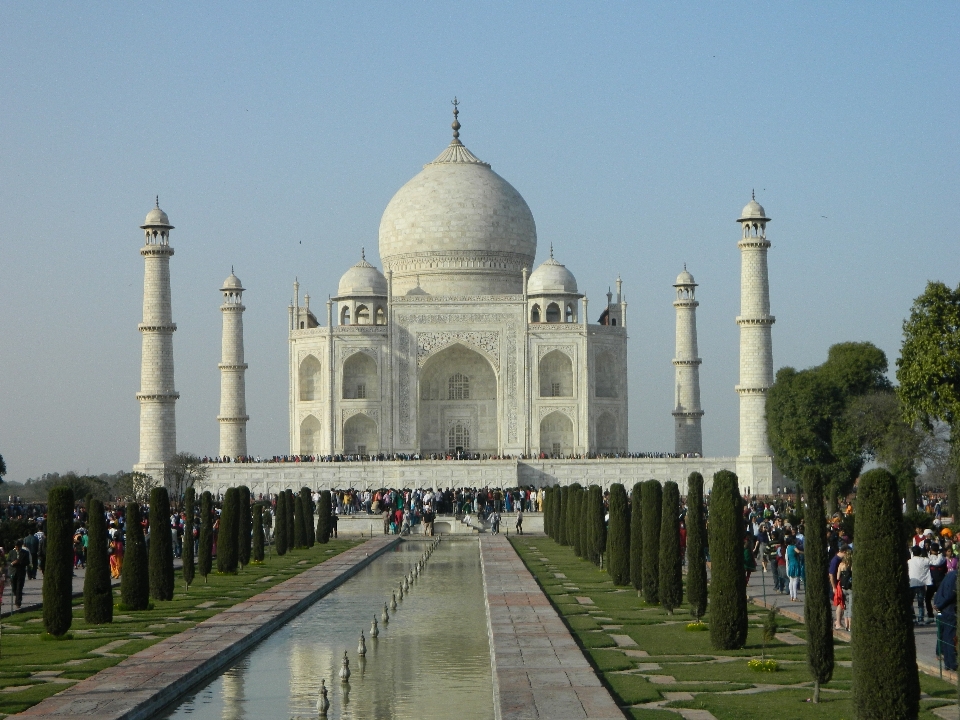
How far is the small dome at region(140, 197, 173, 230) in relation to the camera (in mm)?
37688

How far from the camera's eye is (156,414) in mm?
37188

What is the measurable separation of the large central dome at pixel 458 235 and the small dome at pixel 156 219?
8.49m

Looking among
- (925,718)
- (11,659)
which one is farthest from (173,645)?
(925,718)

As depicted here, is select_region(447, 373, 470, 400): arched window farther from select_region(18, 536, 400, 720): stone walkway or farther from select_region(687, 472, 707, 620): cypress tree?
select_region(687, 472, 707, 620): cypress tree

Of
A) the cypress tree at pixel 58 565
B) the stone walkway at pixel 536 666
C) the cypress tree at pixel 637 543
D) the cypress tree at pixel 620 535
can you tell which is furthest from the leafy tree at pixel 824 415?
the cypress tree at pixel 58 565

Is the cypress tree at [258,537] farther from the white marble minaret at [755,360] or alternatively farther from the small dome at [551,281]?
the small dome at [551,281]

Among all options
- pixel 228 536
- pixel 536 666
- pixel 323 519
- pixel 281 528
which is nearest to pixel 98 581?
pixel 536 666

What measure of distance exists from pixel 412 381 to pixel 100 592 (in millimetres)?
27534

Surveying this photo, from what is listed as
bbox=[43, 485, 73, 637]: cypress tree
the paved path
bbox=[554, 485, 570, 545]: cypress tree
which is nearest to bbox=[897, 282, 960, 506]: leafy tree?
the paved path

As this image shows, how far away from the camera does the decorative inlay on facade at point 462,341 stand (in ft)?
135

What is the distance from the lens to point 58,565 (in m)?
12.7

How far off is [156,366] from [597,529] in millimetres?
19496

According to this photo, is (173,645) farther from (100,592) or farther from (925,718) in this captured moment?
(925,718)

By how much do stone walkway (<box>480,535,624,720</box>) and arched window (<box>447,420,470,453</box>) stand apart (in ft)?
83.0
